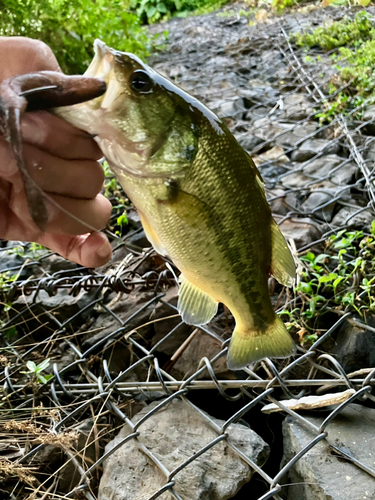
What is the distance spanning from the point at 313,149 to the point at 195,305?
8.01 ft

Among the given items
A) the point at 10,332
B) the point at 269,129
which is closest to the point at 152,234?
the point at 10,332

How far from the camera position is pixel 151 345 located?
6.16 feet

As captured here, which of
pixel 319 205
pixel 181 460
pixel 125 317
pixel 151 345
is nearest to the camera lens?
pixel 181 460

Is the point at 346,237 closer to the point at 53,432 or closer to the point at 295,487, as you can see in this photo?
the point at 295,487

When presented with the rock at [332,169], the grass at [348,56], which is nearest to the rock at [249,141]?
the grass at [348,56]

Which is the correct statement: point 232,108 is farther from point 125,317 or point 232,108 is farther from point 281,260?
point 281,260

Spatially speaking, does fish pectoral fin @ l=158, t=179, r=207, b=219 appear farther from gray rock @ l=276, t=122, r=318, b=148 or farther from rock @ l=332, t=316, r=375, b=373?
gray rock @ l=276, t=122, r=318, b=148

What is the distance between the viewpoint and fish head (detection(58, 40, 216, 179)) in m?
0.80

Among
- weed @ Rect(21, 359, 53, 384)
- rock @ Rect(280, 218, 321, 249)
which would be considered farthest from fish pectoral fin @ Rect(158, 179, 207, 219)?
rock @ Rect(280, 218, 321, 249)

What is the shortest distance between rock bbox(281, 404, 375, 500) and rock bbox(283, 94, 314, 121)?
2976 mm

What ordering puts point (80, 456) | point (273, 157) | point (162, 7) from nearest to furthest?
point (80, 456) → point (273, 157) → point (162, 7)

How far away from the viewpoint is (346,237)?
6.84 feet

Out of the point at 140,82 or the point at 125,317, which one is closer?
the point at 140,82

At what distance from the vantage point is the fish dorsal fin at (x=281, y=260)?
38.4 inches
